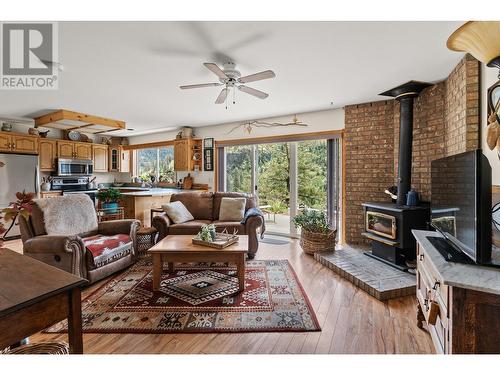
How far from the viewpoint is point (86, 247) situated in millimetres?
2645

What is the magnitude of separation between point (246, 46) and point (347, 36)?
842mm

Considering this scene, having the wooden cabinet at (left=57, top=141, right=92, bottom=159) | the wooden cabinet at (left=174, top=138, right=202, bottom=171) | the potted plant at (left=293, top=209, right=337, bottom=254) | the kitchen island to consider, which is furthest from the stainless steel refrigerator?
the potted plant at (left=293, top=209, right=337, bottom=254)

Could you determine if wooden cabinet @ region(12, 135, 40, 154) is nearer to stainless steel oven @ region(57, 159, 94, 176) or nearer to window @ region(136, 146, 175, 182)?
stainless steel oven @ region(57, 159, 94, 176)

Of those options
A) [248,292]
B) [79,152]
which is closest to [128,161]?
[79,152]

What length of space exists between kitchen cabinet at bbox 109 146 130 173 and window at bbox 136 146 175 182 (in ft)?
1.00

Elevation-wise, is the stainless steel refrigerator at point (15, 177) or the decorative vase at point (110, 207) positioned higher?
the stainless steel refrigerator at point (15, 177)

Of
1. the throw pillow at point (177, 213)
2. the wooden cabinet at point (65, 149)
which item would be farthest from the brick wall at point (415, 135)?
the wooden cabinet at point (65, 149)

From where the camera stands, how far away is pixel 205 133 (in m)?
5.91

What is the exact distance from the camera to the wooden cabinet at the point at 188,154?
19.3 feet

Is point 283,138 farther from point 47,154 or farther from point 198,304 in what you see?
point 47,154

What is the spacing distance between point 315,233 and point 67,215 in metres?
3.21

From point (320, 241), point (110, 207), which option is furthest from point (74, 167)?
point (320, 241)

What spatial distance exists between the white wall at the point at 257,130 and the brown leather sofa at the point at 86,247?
280cm

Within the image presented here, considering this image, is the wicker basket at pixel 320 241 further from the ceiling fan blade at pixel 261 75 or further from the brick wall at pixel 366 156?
the ceiling fan blade at pixel 261 75
